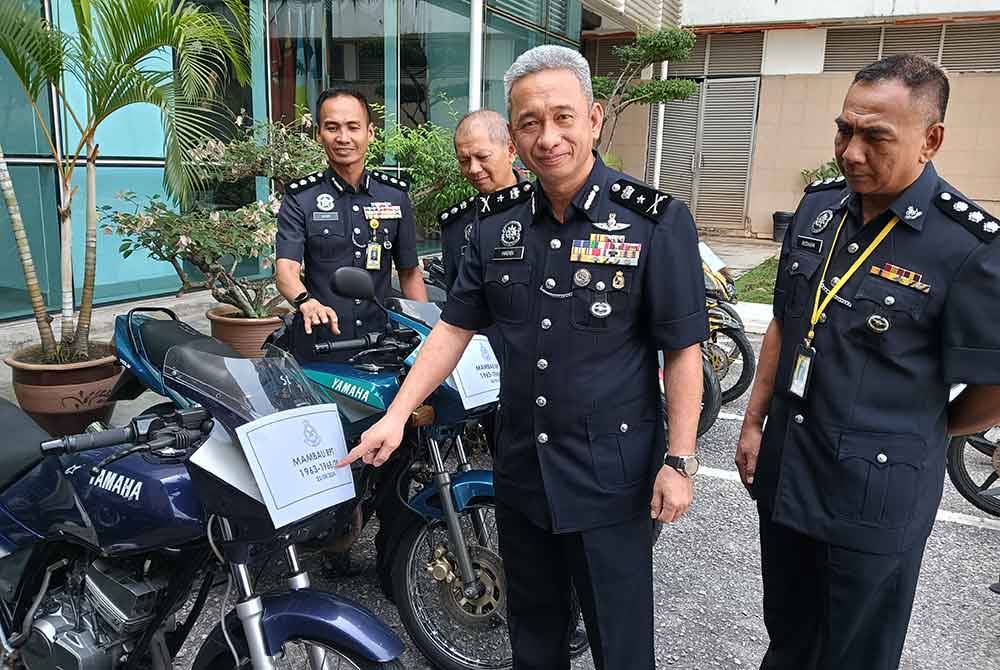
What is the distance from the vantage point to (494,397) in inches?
86.5

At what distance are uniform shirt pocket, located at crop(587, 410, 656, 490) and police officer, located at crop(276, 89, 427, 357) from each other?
4.74ft

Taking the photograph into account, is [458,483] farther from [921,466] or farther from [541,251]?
[921,466]

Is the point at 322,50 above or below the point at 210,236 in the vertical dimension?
above

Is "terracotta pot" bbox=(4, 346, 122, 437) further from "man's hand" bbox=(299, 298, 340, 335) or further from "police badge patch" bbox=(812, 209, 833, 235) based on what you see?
"police badge patch" bbox=(812, 209, 833, 235)

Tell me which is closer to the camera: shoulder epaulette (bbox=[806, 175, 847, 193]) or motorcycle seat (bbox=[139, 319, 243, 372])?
shoulder epaulette (bbox=[806, 175, 847, 193])

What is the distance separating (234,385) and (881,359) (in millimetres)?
1330

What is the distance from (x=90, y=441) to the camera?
1373 millimetres

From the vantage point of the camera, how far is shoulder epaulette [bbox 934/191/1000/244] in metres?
1.49

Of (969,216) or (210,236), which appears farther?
(210,236)

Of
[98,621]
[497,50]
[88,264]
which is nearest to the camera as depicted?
[98,621]

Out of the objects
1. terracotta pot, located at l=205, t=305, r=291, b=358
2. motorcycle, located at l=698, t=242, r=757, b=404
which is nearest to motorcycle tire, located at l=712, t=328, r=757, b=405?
motorcycle, located at l=698, t=242, r=757, b=404

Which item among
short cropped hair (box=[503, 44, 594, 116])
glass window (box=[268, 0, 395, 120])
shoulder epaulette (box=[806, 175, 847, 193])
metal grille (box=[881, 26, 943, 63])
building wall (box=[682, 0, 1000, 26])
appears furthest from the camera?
metal grille (box=[881, 26, 943, 63])

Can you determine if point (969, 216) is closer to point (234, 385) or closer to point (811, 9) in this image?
point (234, 385)

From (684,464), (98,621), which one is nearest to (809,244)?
(684,464)
